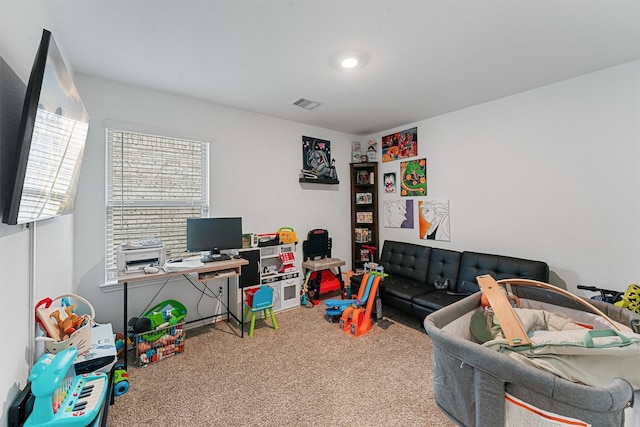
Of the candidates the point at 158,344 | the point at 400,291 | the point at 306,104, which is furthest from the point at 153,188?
the point at 400,291

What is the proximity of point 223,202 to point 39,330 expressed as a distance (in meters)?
2.00

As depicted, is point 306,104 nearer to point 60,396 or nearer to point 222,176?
point 222,176

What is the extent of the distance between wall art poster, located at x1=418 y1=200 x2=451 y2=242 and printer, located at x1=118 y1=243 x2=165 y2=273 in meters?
3.26

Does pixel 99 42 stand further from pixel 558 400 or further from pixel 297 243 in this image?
pixel 558 400

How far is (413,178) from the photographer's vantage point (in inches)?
152

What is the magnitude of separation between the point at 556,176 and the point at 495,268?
1.11 meters

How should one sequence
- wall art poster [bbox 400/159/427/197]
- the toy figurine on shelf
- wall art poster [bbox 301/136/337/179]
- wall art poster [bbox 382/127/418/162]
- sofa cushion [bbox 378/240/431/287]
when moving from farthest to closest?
1. wall art poster [bbox 301/136/337/179]
2. wall art poster [bbox 382/127/418/162]
3. wall art poster [bbox 400/159/427/197]
4. sofa cushion [bbox 378/240/431/287]
5. the toy figurine on shelf

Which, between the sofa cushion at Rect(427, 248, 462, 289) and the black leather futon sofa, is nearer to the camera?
the black leather futon sofa

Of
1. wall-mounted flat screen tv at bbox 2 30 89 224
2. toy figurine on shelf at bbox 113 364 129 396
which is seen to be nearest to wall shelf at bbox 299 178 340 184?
wall-mounted flat screen tv at bbox 2 30 89 224

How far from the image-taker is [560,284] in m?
2.64

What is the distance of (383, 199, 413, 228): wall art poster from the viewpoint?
12.9ft

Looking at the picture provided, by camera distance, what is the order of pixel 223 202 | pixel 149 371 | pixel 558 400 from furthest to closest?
1. pixel 223 202
2. pixel 149 371
3. pixel 558 400

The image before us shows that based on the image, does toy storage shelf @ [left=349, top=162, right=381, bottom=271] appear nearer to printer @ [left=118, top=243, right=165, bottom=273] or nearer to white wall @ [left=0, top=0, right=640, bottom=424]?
white wall @ [left=0, top=0, right=640, bottom=424]

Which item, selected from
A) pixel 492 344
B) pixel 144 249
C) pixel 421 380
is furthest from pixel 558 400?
pixel 144 249
